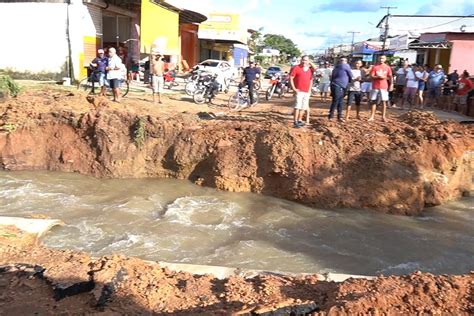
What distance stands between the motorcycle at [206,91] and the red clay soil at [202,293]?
11790mm

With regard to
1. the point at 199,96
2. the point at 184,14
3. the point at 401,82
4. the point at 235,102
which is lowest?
the point at 235,102

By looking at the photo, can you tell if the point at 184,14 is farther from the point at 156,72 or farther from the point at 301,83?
the point at 301,83

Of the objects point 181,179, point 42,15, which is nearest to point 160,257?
point 181,179

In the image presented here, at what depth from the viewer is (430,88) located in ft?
57.6

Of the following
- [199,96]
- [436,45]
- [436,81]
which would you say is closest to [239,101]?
[199,96]

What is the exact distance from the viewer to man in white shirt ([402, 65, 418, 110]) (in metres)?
16.7

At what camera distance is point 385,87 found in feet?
39.4

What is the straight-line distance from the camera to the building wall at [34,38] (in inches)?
693

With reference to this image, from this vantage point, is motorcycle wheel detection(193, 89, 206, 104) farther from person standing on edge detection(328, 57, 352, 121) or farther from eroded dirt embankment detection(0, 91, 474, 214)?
person standing on edge detection(328, 57, 352, 121)

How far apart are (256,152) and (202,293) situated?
576 centimetres

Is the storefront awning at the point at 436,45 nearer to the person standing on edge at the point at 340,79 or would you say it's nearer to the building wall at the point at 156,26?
the building wall at the point at 156,26

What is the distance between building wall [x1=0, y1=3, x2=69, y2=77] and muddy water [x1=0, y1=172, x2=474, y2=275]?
27.6 feet

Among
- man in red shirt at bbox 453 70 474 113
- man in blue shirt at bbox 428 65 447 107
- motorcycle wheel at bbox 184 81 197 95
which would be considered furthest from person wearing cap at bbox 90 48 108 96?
man in red shirt at bbox 453 70 474 113

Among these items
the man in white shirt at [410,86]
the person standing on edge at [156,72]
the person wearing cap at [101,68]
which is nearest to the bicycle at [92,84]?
the person wearing cap at [101,68]
